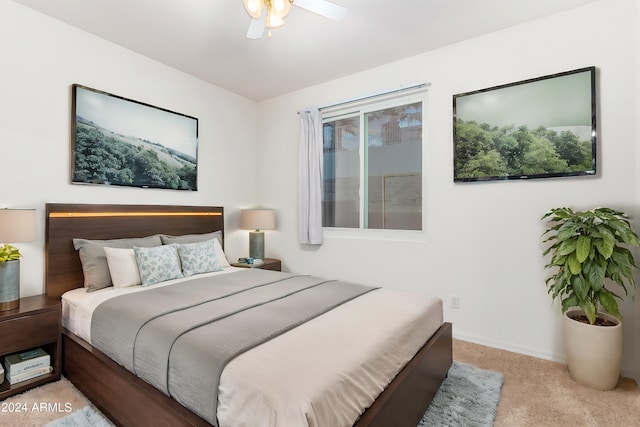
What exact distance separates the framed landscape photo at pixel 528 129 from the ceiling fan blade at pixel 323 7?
150 centimetres

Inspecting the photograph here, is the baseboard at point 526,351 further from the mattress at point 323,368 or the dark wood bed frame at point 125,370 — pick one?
the mattress at point 323,368

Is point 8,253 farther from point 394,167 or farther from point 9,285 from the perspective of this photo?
point 394,167

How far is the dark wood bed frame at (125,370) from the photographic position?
148 cm

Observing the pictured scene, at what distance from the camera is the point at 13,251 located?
7.66 feet

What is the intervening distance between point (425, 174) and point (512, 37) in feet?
4.49

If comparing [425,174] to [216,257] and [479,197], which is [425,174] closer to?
[479,197]

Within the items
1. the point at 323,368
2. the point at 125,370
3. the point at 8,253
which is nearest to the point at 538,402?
the point at 323,368

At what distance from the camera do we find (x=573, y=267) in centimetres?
217

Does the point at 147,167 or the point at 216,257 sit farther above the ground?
the point at 147,167

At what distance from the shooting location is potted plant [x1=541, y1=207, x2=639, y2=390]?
6.93ft

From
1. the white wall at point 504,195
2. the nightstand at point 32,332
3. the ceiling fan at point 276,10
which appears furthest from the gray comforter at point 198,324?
the ceiling fan at point 276,10

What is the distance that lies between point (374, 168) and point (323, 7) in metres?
1.95

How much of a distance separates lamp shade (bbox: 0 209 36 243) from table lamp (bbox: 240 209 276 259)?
2.09m

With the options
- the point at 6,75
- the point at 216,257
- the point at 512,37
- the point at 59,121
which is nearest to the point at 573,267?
the point at 512,37
